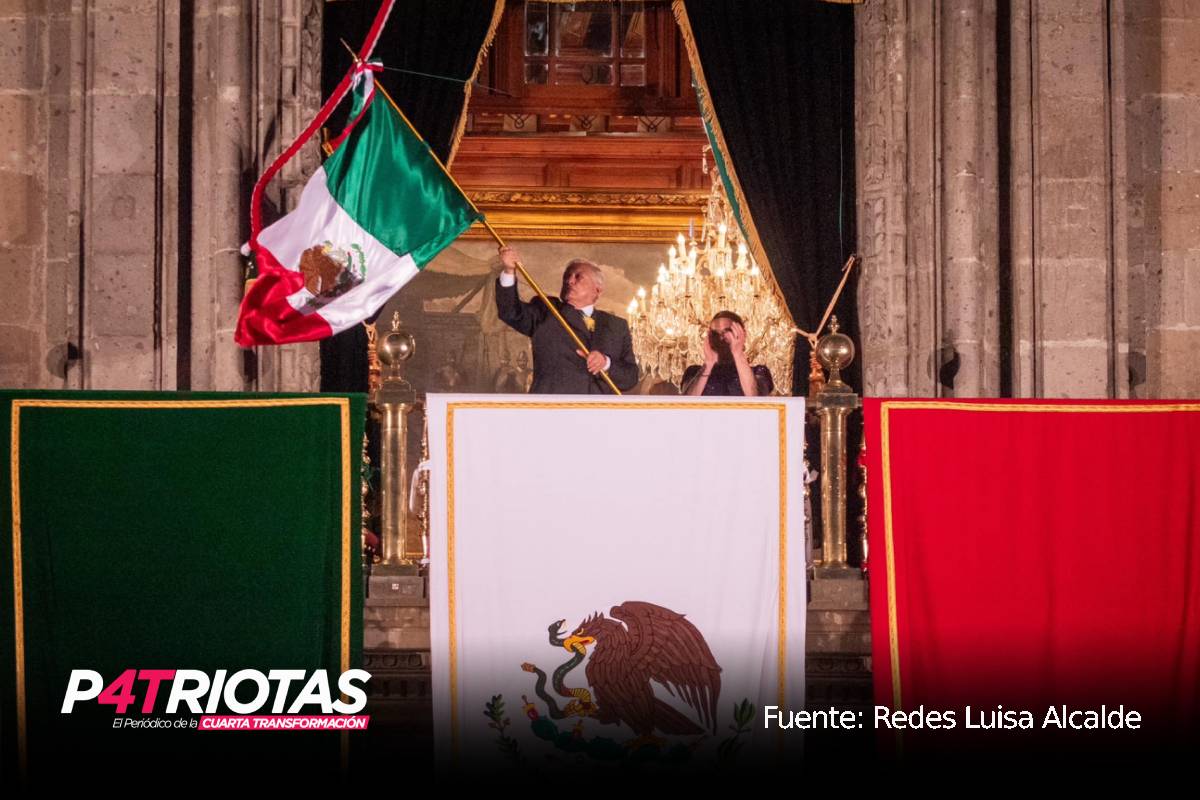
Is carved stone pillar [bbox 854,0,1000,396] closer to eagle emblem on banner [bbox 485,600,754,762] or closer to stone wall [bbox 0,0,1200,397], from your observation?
stone wall [bbox 0,0,1200,397]

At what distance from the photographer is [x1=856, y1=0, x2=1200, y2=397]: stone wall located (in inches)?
297

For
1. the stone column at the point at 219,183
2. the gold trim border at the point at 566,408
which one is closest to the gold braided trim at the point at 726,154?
the gold trim border at the point at 566,408

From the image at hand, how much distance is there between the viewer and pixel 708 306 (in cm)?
1030

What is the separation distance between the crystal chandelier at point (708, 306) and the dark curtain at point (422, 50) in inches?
92.2

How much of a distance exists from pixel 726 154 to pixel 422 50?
1.72 metres

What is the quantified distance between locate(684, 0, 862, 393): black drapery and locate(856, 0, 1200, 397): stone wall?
184 millimetres

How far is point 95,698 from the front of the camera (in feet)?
18.6

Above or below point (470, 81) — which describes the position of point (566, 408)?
below

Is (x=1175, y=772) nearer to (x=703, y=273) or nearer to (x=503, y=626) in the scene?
(x=503, y=626)

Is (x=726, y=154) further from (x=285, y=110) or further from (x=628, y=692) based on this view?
(x=628, y=692)

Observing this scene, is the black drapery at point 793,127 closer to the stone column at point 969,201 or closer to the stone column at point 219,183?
Answer: the stone column at point 969,201

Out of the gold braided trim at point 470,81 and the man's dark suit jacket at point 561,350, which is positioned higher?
the gold braided trim at point 470,81

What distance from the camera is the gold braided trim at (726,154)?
797 centimetres

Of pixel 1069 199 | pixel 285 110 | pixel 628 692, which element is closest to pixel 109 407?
pixel 628 692
